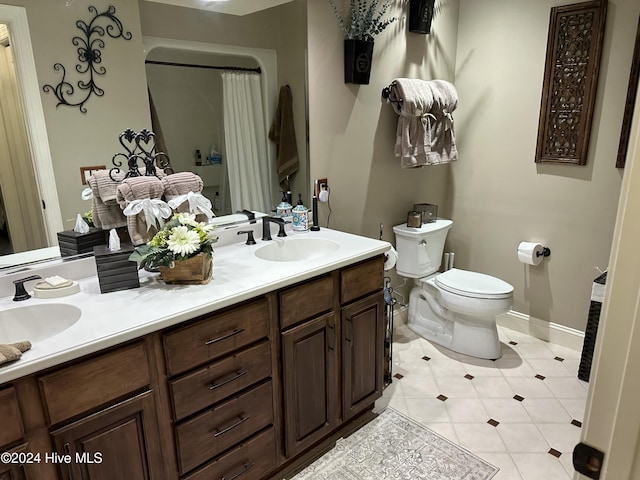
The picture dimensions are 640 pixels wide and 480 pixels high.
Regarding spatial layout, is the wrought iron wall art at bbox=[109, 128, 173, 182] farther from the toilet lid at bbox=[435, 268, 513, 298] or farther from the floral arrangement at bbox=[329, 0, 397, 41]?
the toilet lid at bbox=[435, 268, 513, 298]

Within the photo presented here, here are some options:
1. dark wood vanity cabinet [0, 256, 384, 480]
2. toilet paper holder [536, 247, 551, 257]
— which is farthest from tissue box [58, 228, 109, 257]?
toilet paper holder [536, 247, 551, 257]

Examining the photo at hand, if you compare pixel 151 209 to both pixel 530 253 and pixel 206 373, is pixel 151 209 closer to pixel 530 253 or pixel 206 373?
pixel 206 373

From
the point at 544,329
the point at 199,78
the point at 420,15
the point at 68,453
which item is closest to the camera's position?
the point at 68,453

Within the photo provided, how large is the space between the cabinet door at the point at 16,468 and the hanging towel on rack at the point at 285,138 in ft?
5.40

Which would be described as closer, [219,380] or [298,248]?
[219,380]

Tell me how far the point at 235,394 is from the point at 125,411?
41 cm

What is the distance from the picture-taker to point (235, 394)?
1621 mm

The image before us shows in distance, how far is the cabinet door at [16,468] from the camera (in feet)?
3.72

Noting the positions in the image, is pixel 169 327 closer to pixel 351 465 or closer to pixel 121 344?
pixel 121 344

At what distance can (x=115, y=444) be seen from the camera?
4.34 feet

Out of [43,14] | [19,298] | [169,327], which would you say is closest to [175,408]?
[169,327]

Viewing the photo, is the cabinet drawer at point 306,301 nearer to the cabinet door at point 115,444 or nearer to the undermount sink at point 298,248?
the undermount sink at point 298,248

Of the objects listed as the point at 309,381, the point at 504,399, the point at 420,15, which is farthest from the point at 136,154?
the point at 504,399

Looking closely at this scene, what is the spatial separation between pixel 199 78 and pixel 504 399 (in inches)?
90.8
